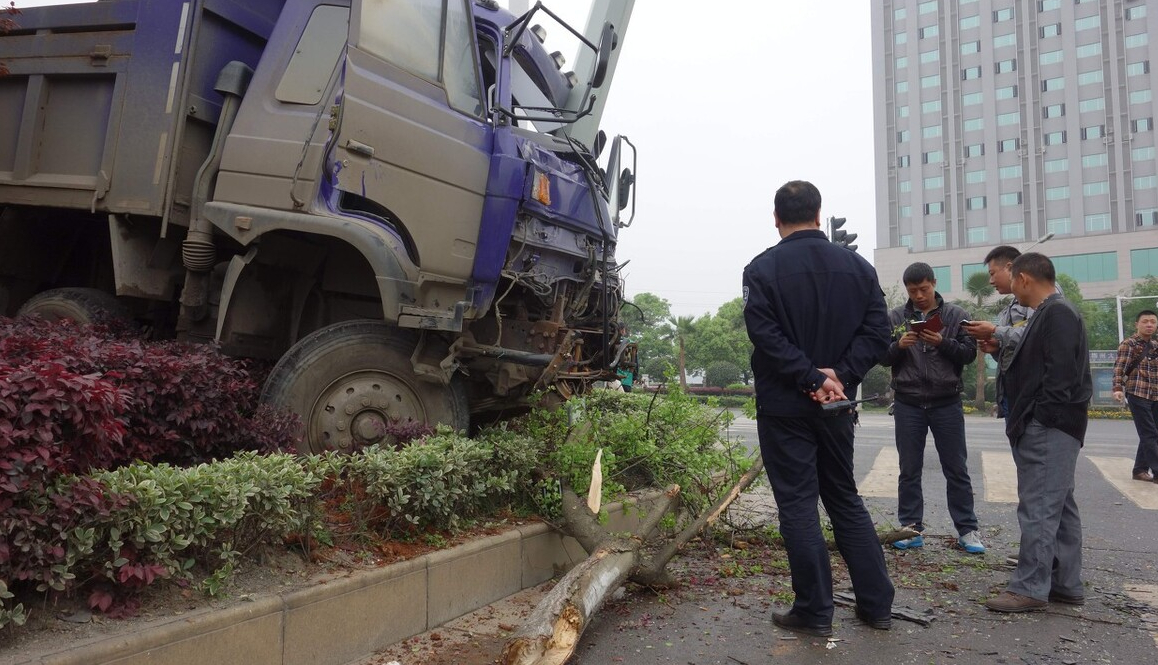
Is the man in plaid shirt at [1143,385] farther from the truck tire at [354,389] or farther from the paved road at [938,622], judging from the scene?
the truck tire at [354,389]

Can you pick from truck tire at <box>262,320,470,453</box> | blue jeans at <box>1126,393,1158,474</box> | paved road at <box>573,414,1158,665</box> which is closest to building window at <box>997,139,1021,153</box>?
blue jeans at <box>1126,393,1158,474</box>

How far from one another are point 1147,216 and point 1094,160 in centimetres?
539

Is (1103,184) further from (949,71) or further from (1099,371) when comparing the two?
(1099,371)

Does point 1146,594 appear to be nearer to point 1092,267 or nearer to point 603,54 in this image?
point 603,54

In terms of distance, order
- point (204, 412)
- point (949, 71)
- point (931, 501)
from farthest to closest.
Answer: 1. point (949, 71)
2. point (931, 501)
3. point (204, 412)

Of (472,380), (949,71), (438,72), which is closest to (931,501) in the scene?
(472,380)

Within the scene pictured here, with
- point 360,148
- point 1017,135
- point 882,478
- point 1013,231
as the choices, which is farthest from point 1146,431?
point 1017,135

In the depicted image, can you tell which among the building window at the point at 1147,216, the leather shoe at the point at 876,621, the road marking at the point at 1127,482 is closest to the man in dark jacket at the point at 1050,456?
the leather shoe at the point at 876,621

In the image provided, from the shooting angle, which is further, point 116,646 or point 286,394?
point 286,394

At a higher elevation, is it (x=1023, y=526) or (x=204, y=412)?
(x=204, y=412)

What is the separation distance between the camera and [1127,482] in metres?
7.67

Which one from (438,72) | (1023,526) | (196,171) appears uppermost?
(438,72)

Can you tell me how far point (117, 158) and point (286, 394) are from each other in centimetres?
196

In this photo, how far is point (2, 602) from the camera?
2135 mm
